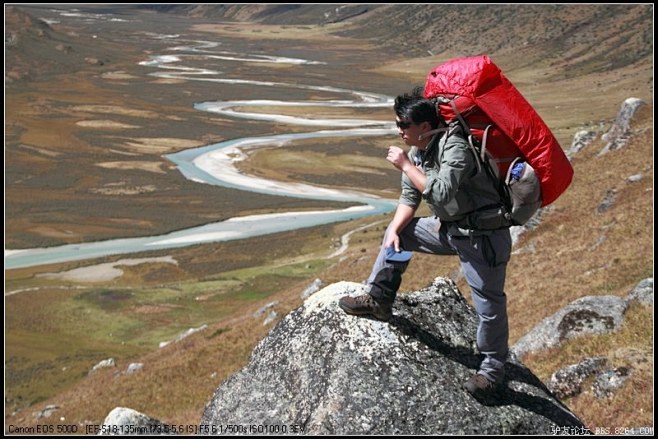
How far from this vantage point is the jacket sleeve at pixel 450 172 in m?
7.44

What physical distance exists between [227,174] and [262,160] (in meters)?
10.6

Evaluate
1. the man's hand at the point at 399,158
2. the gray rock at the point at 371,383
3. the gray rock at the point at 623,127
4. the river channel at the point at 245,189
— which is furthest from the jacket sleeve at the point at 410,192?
the river channel at the point at 245,189

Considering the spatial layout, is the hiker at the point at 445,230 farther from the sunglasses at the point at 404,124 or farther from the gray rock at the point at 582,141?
the gray rock at the point at 582,141

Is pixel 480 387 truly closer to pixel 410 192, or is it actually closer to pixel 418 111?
pixel 410 192

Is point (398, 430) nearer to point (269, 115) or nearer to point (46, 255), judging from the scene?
point (46, 255)

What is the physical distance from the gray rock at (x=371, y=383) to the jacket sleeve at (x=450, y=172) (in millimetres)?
1967

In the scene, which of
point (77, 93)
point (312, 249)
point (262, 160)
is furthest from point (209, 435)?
point (77, 93)

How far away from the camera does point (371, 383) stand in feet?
26.4

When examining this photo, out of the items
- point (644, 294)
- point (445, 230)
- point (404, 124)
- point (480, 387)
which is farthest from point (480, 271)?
point (644, 294)

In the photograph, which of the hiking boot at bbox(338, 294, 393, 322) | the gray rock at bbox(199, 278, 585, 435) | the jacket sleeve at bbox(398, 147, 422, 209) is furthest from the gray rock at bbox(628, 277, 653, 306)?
the jacket sleeve at bbox(398, 147, 422, 209)

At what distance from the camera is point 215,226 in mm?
88750

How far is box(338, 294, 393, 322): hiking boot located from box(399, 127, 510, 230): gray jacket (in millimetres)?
1303

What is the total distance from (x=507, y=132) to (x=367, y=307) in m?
2.63

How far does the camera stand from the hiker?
7590 millimetres
